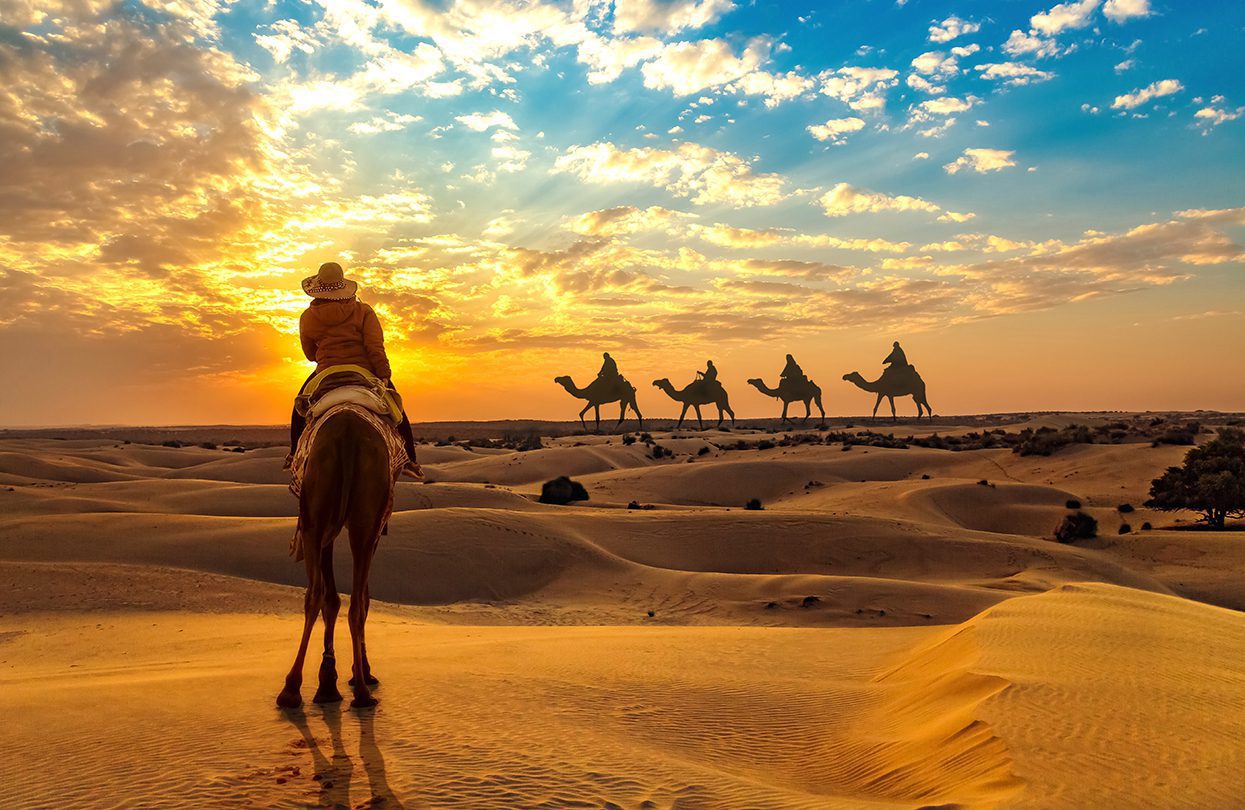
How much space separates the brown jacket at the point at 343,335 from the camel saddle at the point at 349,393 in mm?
136

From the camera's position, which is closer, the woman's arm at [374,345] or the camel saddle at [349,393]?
the camel saddle at [349,393]

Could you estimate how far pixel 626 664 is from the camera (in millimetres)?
9445

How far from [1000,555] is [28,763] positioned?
73.1ft

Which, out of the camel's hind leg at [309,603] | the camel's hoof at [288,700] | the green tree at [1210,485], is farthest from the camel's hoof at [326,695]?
the green tree at [1210,485]

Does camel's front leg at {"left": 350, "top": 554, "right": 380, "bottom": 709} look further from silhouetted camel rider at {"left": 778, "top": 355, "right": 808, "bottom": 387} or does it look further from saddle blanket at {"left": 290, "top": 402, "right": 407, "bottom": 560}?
silhouetted camel rider at {"left": 778, "top": 355, "right": 808, "bottom": 387}

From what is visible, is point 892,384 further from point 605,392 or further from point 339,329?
point 339,329

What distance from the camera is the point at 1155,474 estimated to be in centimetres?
3341

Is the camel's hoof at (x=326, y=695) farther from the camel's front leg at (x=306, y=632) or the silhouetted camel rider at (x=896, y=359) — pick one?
the silhouetted camel rider at (x=896, y=359)

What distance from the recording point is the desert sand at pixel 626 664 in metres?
4.96

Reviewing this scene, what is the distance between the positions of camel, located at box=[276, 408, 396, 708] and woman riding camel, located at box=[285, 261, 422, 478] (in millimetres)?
1095

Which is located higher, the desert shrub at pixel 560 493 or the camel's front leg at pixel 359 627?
the camel's front leg at pixel 359 627

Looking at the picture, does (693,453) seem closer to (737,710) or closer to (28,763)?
(737,710)

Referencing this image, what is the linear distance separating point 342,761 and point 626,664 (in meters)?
4.59

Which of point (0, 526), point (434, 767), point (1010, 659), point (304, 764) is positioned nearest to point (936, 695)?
point (1010, 659)
